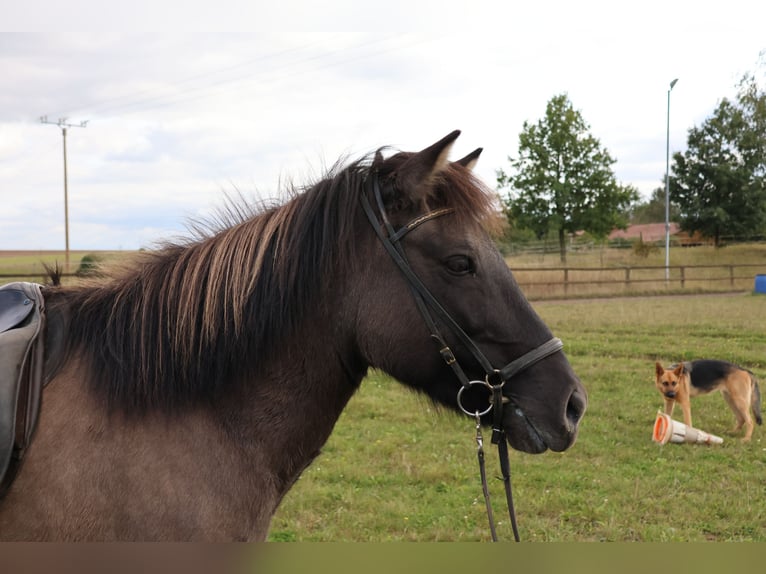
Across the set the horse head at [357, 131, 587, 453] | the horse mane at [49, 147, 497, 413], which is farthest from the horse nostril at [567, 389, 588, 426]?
the horse mane at [49, 147, 497, 413]

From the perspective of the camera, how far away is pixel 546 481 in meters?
5.66

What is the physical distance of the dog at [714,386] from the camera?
7340 mm

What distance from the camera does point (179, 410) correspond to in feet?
6.73

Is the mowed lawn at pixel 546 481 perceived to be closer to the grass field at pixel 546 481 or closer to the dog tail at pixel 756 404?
the grass field at pixel 546 481

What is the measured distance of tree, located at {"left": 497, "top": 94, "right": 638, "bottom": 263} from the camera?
30.3 meters

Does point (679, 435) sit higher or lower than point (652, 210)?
lower

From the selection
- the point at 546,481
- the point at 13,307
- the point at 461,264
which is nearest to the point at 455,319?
the point at 461,264

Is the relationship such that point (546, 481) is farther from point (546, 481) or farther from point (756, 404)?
point (756, 404)

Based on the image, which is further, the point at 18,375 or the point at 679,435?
the point at 679,435

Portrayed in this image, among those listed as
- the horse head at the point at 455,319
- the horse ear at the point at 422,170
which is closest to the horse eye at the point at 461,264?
the horse head at the point at 455,319

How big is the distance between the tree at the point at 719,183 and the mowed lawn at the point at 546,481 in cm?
2533

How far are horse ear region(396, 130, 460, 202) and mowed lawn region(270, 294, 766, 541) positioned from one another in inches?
35.6

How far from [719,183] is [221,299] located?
3606 cm

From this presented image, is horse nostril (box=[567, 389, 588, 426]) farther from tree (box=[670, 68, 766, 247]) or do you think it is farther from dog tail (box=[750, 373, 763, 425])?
tree (box=[670, 68, 766, 247])
